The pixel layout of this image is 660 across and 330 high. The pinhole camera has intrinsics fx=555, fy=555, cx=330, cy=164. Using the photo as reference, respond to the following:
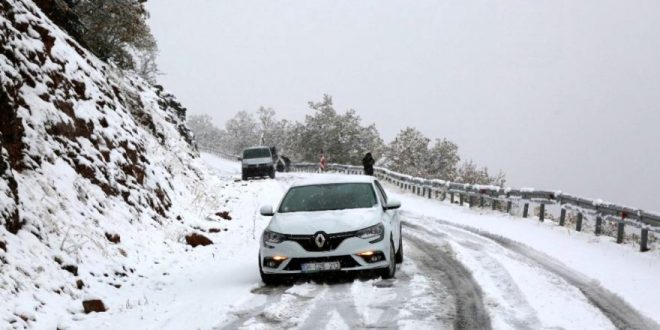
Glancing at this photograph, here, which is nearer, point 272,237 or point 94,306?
point 94,306

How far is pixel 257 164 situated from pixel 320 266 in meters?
25.6

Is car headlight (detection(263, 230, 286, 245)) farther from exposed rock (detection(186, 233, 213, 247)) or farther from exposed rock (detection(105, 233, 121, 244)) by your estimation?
exposed rock (detection(186, 233, 213, 247))

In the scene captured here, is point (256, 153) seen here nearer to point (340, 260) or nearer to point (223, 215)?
point (223, 215)

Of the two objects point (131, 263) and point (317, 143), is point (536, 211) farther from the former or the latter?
point (317, 143)

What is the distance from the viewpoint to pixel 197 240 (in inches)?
467

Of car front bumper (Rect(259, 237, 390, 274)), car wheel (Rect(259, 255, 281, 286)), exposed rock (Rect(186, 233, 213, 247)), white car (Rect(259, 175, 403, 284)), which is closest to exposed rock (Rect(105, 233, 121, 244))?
exposed rock (Rect(186, 233, 213, 247))

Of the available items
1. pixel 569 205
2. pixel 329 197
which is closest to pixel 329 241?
pixel 329 197

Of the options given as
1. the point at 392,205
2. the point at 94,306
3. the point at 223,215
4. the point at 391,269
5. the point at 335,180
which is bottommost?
the point at 94,306

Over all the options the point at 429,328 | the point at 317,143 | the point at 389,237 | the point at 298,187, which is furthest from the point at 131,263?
the point at 317,143

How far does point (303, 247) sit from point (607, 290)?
4341mm

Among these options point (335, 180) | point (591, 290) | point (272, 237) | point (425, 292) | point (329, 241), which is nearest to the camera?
point (425, 292)

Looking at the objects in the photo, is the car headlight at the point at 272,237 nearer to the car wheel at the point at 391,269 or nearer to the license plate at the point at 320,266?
the license plate at the point at 320,266

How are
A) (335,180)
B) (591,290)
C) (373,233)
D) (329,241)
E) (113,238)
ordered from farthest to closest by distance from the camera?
(335,180) → (113,238) → (373,233) → (329,241) → (591,290)

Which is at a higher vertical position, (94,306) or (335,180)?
(335,180)
